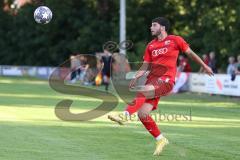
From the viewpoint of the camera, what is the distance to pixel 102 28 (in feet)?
190

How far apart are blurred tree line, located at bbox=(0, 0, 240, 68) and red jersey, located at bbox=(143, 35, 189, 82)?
105ft

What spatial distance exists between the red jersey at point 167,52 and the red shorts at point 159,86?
0.24 ft

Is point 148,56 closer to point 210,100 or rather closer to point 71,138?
point 71,138

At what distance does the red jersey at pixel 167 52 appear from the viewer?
11852mm

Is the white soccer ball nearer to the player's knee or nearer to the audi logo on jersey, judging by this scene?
the audi logo on jersey

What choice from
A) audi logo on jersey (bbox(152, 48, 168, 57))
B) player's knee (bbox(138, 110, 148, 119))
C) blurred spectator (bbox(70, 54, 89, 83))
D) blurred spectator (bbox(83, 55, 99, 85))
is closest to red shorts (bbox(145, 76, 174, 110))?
player's knee (bbox(138, 110, 148, 119))

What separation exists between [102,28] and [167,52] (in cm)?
4637

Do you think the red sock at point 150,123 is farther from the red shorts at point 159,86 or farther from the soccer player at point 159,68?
the red shorts at point 159,86

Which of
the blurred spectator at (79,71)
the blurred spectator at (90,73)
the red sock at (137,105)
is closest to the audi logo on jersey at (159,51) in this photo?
the red sock at (137,105)

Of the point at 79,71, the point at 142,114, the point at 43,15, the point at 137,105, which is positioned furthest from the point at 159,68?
the point at 79,71

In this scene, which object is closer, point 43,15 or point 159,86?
point 159,86

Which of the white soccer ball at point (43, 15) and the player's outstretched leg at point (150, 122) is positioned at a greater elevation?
the white soccer ball at point (43, 15)

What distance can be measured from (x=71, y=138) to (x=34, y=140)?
2.59ft

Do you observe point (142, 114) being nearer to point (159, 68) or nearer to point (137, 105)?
point (137, 105)
